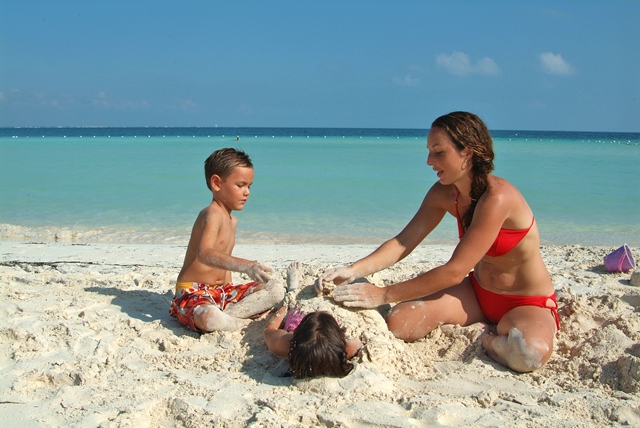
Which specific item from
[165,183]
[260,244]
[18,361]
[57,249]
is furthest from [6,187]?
[18,361]

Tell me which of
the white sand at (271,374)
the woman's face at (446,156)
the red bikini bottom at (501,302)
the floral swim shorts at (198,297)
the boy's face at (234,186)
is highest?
the woman's face at (446,156)

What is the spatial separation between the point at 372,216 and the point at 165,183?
6.49m

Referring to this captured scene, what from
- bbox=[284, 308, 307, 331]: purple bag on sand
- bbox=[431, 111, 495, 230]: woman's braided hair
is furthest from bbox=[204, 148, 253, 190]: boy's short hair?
bbox=[431, 111, 495, 230]: woman's braided hair

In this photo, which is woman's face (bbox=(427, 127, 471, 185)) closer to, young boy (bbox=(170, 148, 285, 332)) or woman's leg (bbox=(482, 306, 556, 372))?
woman's leg (bbox=(482, 306, 556, 372))

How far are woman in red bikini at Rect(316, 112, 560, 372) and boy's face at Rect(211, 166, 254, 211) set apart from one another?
2.88ft

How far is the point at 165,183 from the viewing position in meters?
13.6

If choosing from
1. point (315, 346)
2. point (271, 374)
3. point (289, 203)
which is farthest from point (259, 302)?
point (289, 203)

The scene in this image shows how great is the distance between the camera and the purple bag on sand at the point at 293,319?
9.53ft

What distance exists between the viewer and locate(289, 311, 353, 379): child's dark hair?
8.19 feet

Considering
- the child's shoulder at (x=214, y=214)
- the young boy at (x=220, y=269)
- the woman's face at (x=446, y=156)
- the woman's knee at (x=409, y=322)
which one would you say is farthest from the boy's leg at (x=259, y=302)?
the woman's face at (x=446, y=156)

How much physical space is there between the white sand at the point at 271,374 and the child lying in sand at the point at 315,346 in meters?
0.06

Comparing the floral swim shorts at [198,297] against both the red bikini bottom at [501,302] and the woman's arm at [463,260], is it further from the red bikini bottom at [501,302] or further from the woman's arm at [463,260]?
the red bikini bottom at [501,302]

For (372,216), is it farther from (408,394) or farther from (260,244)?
(408,394)

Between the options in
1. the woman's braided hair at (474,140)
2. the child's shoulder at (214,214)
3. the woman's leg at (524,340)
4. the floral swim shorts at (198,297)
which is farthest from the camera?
the child's shoulder at (214,214)
